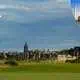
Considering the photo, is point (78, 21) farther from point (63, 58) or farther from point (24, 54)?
point (24, 54)

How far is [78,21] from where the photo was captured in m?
68.3

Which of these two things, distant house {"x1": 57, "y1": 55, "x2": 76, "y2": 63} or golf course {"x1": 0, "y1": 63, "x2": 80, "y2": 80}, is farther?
distant house {"x1": 57, "y1": 55, "x2": 76, "y2": 63}

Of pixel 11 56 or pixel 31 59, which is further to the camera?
pixel 31 59

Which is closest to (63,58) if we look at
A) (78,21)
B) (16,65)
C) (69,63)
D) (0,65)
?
(69,63)

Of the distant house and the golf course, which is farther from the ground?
the distant house

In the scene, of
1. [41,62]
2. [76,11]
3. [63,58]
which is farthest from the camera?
[41,62]

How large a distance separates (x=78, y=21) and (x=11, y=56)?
10591cm

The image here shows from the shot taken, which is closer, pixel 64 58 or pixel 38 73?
pixel 38 73

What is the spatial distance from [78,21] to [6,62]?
85154mm

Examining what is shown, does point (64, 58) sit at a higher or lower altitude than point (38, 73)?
higher

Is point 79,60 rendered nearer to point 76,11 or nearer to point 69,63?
point 69,63

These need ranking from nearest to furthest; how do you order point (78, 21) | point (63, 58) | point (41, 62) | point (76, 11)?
1. point (76, 11)
2. point (78, 21)
3. point (63, 58)
4. point (41, 62)

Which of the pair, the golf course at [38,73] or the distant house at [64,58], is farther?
the distant house at [64,58]

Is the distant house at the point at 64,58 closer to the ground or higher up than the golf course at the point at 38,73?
higher up
